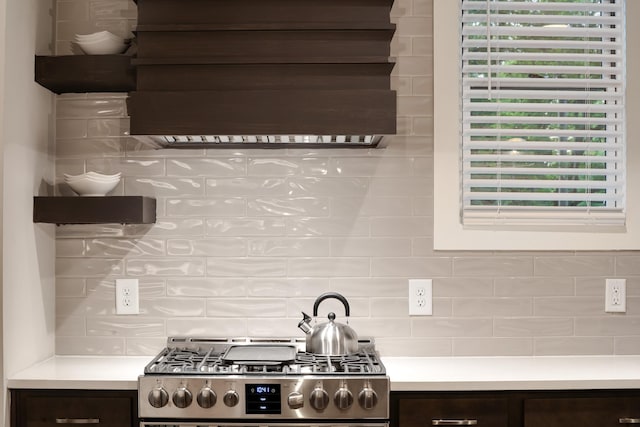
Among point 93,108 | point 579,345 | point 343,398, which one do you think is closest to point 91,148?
point 93,108

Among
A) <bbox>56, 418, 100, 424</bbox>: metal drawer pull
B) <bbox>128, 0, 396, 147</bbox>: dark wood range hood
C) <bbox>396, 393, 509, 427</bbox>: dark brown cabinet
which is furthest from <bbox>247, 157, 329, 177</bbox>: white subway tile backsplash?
<bbox>56, 418, 100, 424</bbox>: metal drawer pull

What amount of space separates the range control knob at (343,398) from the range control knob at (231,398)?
1.04 feet

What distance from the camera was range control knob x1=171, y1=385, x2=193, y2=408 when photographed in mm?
2285

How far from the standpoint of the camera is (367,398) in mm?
2273

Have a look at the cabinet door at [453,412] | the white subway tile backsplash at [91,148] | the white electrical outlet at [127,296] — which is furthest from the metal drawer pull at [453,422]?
the white subway tile backsplash at [91,148]

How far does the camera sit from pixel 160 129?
2416 mm

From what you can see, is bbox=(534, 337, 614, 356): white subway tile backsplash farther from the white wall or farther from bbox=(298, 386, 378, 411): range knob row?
the white wall

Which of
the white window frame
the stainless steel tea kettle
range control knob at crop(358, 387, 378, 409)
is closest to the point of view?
range control knob at crop(358, 387, 378, 409)

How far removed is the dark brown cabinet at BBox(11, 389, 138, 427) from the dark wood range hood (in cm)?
90

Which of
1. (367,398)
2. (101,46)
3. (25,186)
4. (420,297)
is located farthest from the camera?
(420,297)

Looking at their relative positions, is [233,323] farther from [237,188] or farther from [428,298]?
[428,298]

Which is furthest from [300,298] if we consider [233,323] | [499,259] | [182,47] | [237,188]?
[182,47]

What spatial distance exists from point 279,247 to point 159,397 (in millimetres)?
798

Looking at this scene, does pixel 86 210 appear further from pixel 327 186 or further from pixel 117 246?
pixel 327 186
